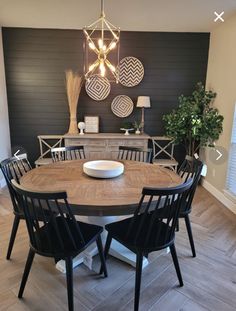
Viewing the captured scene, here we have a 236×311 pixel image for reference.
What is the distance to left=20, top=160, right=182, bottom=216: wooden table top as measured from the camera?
1672 millimetres

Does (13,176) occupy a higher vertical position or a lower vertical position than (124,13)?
lower

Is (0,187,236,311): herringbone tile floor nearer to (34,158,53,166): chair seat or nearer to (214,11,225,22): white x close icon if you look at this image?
(34,158,53,166): chair seat

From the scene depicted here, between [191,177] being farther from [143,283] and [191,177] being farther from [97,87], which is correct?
[97,87]

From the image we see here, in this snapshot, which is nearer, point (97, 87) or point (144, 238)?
point (144, 238)

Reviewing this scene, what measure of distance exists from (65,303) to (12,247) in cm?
87

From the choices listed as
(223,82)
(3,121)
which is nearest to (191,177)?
(223,82)

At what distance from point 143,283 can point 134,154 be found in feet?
5.57

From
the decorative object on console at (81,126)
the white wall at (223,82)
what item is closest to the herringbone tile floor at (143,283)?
the white wall at (223,82)

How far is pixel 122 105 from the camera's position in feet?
14.9

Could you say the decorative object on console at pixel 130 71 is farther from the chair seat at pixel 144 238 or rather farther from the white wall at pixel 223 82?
the chair seat at pixel 144 238

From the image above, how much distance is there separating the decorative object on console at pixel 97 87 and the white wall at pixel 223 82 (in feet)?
6.07

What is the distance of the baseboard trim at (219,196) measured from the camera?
3456mm

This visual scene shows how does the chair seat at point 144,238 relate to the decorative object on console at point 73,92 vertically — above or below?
below

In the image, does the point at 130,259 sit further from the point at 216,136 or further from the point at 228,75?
the point at 228,75
